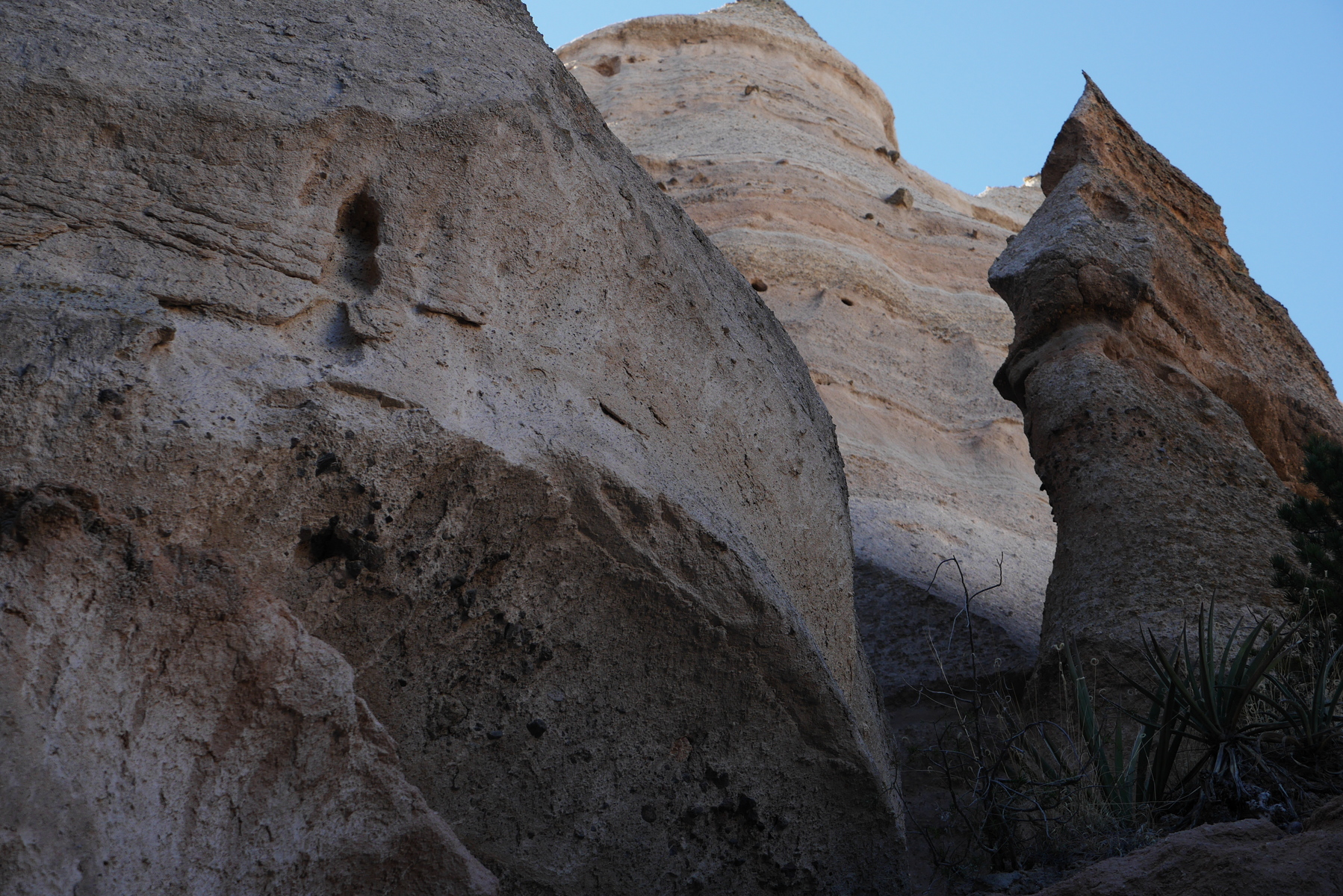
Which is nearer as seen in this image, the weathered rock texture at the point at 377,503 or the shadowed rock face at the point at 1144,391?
the weathered rock texture at the point at 377,503

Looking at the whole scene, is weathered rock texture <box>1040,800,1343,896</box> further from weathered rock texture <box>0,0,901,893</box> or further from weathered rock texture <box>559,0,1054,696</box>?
weathered rock texture <box>559,0,1054,696</box>

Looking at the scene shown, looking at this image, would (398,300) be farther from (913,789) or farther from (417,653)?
(913,789)

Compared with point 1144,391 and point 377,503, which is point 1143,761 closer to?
point 1144,391

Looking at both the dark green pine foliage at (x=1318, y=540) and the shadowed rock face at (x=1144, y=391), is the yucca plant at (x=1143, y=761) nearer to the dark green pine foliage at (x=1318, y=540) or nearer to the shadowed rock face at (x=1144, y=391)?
the shadowed rock face at (x=1144, y=391)

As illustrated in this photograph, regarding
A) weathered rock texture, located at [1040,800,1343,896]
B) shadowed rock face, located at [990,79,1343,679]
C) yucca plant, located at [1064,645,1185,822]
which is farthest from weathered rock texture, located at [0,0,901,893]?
shadowed rock face, located at [990,79,1343,679]

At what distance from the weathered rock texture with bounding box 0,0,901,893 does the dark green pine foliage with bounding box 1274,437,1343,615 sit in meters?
2.10

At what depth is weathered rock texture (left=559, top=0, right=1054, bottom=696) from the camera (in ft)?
22.9

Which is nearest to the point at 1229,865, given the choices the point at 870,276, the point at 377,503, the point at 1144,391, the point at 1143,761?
the point at 1143,761

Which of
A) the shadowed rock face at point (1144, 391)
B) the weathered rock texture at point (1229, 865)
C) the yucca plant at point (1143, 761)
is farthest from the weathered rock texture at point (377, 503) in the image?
the shadowed rock face at point (1144, 391)

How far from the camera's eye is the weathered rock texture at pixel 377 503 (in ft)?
7.51

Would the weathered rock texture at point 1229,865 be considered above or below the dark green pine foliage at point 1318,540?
below

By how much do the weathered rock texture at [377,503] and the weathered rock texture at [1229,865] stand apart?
880 mm

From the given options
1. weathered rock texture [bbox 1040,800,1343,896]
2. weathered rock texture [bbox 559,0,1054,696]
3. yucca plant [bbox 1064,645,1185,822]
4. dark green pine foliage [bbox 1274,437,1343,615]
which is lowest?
weathered rock texture [bbox 1040,800,1343,896]

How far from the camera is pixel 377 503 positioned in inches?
105
